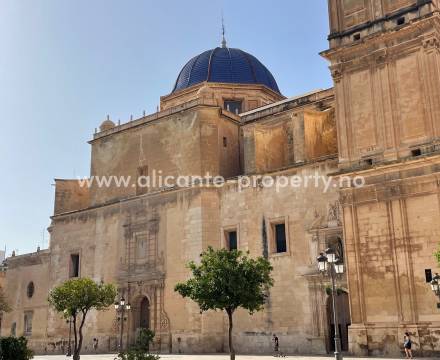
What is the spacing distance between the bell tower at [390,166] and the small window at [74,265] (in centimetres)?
1638

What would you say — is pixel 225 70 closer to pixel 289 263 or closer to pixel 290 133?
pixel 290 133

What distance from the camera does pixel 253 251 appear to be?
23281mm

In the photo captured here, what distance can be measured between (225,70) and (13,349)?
2324 centimetres

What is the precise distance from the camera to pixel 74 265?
3003 cm

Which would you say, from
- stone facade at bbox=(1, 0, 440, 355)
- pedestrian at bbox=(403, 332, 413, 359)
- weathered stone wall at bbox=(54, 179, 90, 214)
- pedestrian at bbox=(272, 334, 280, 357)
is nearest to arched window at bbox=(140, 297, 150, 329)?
stone facade at bbox=(1, 0, 440, 355)

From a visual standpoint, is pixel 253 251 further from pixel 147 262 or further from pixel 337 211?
pixel 147 262

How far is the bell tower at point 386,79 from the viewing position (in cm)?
1831

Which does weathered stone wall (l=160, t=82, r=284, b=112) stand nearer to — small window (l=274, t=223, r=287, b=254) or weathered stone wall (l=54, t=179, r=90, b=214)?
weathered stone wall (l=54, t=179, r=90, b=214)

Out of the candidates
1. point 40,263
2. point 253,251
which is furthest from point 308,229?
point 40,263

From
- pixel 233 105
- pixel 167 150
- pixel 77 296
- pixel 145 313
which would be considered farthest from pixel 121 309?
pixel 233 105

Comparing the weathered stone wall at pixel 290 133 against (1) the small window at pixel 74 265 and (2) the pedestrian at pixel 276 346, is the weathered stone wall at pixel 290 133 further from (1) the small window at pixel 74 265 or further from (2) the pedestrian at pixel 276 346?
(1) the small window at pixel 74 265

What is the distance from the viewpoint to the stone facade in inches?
703

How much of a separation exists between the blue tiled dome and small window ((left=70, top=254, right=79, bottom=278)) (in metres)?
11.7

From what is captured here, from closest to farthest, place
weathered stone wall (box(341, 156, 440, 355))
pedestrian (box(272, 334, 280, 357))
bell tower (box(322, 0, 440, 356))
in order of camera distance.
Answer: weathered stone wall (box(341, 156, 440, 355)), bell tower (box(322, 0, 440, 356)), pedestrian (box(272, 334, 280, 357))
